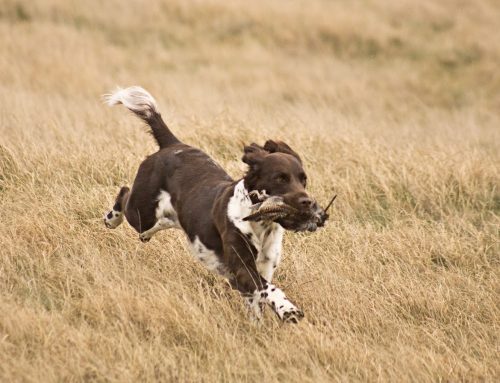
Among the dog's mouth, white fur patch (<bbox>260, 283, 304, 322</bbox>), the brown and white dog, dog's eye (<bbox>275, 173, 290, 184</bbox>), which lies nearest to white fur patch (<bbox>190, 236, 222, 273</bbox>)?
the brown and white dog

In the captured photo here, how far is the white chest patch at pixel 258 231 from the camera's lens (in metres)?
4.45

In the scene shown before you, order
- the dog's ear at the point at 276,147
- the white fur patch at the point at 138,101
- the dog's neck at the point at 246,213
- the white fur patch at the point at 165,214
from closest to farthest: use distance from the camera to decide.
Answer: the dog's neck at the point at 246,213 < the dog's ear at the point at 276,147 < the white fur patch at the point at 165,214 < the white fur patch at the point at 138,101

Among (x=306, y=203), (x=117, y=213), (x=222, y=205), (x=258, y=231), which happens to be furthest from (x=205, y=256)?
(x=117, y=213)

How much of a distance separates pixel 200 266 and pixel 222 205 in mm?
743

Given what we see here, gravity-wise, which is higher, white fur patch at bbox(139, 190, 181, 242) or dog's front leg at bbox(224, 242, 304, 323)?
dog's front leg at bbox(224, 242, 304, 323)

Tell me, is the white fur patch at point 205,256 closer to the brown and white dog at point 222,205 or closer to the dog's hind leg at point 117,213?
the brown and white dog at point 222,205

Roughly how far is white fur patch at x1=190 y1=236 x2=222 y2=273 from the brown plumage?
55 centimetres

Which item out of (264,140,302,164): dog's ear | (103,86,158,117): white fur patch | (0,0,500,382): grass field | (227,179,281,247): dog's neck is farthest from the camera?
(103,86,158,117): white fur patch

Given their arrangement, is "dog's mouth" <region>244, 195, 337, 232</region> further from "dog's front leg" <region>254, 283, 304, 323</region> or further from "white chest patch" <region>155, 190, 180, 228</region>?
"white chest patch" <region>155, 190, 180, 228</region>

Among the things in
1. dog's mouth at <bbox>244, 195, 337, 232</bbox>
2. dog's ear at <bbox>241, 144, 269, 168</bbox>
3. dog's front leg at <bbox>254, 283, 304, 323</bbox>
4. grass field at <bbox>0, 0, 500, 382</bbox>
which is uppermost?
dog's ear at <bbox>241, 144, 269, 168</bbox>

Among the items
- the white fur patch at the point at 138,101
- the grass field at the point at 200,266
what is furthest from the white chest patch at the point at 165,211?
Answer: the white fur patch at the point at 138,101

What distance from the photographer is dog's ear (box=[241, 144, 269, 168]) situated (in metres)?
4.43

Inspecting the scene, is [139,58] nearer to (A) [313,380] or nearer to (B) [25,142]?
(B) [25,142]

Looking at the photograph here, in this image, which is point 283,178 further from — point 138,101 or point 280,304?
point 138,101
